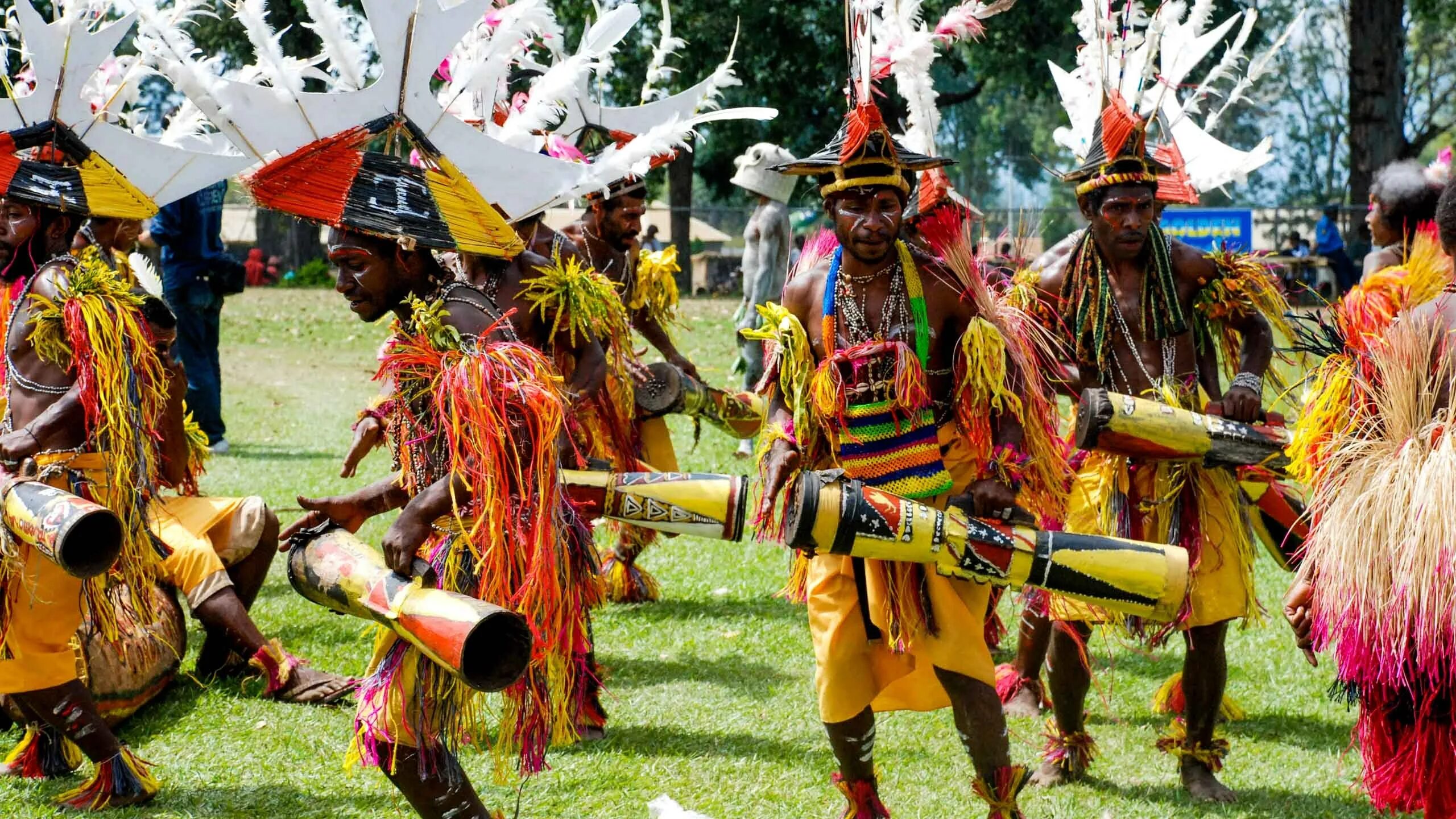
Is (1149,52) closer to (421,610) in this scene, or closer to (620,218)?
(620,218)

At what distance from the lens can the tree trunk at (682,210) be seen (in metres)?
27.5

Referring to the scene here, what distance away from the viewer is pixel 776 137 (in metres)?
28.5

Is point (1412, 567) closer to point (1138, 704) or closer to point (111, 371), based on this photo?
point (1138, 704)

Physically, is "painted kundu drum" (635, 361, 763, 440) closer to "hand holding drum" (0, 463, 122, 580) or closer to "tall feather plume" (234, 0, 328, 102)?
"hand holding drum" (0, 463, 122, 580)

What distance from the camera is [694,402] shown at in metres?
6.72

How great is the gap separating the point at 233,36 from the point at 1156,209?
81.8 feet

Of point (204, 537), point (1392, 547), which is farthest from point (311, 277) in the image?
point (1392, 547)

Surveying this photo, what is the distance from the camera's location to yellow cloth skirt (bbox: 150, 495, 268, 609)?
5.64 m

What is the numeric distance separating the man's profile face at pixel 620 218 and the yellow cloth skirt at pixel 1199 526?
7.99 ft

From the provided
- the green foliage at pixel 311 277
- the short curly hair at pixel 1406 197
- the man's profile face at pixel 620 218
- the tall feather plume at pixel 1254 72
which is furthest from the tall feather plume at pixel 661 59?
the green foliage at pixel 311 277

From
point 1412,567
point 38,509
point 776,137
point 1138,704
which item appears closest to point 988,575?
point 1412,567

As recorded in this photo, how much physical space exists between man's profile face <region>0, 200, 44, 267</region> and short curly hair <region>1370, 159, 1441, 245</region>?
5732mm

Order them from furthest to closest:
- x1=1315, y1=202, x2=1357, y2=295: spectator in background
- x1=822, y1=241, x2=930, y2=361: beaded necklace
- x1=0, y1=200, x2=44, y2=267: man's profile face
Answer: x1=1315, y1=202, x2=1357, y2=295: spectator in background < x1=0, y1=200, x2=44, y2=267: man's profile face < x1=822, y1=241, x2=930, y2=361: beaded necklace

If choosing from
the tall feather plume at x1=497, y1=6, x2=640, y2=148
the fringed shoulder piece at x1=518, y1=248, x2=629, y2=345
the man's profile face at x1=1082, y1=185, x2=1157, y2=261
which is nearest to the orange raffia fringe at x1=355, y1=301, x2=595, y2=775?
the tall feather plume at x1=497, y1=6, x2=640, y2=148
